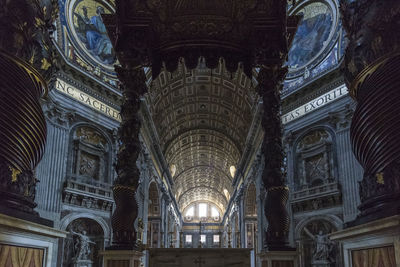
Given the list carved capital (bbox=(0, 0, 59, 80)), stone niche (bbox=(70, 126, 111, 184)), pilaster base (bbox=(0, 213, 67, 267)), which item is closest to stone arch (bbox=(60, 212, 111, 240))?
stone niche (bbox=(70, 126, 111, 184))

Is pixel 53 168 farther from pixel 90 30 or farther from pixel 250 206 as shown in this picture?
Answer: pixel 250 206

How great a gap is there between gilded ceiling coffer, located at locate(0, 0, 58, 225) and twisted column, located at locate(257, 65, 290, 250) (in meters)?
3.31

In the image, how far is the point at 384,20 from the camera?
5348 mm

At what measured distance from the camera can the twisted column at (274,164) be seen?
19.9 ft

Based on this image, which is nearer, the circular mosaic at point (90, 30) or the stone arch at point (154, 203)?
the circular mosaic at point (90, 30)

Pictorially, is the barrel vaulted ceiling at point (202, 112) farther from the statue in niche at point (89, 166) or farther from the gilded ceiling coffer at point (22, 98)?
the gilded ceiling coffer at point (22, 98)

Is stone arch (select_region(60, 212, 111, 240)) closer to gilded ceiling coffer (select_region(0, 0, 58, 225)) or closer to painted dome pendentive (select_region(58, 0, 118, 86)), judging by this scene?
painted dome pendentive (select_region(58, 0, 118, 86))

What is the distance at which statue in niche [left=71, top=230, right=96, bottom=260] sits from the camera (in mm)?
16141

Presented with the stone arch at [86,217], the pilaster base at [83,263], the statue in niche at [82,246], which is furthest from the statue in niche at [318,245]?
the statue in niche at [82,246]

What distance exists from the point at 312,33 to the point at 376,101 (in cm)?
1537

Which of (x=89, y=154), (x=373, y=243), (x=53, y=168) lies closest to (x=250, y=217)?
(x=89, y=154)

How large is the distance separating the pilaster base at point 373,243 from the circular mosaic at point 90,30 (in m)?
15.8

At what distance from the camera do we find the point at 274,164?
250 inches

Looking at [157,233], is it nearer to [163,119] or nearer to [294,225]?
[163,119]
